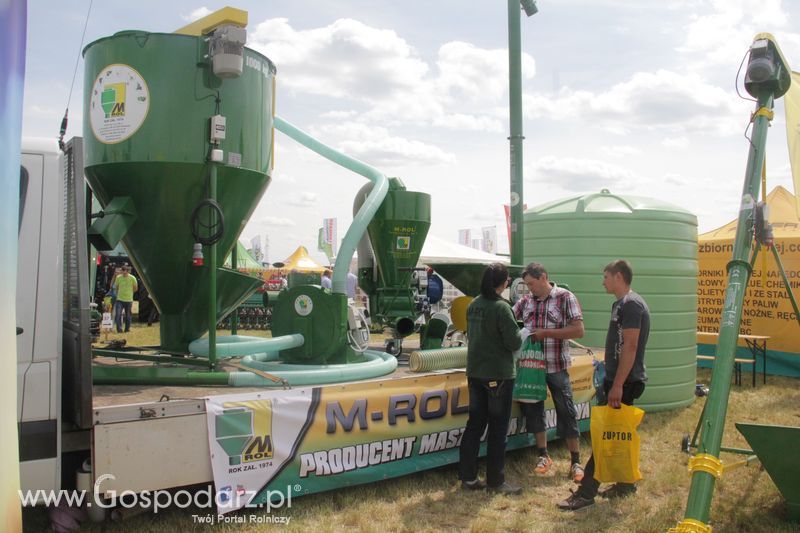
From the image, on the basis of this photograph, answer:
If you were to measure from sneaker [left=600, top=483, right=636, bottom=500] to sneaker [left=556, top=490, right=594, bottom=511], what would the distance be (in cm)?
25

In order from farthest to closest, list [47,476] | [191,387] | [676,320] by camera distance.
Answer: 1. [676,320]
2. [191,387]
3. [47,476]

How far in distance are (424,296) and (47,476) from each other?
5882 millimetres

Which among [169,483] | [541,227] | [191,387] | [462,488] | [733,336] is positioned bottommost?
[462,488]

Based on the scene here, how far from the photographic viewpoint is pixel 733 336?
149 inches

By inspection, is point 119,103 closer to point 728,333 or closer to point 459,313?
point 459,313

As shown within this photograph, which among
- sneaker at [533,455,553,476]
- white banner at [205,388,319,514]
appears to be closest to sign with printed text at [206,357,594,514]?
white banner at [205,388,319,514]

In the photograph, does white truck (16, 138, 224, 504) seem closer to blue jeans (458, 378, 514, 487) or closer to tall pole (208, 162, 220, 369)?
tall pole (208, 162, 220, 369)

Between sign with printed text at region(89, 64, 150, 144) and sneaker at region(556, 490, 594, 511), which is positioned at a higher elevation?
sign with printed text at region(89, 64, 150, 144)

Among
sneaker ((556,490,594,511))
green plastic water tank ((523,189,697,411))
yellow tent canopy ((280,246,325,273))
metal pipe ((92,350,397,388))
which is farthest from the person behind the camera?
yellow tent canopy ((280,246,325,273))

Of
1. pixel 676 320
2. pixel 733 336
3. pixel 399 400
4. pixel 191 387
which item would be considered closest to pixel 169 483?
pixel 191 387

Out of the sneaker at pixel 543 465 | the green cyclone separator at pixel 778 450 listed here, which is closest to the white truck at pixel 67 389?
the sneaker at pixel 543 465

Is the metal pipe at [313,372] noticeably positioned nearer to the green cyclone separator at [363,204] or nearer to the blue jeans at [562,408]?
the green cyclone separator at [363,204]

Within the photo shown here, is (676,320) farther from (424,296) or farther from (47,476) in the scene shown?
(47,476)

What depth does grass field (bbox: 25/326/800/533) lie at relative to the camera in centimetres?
420
